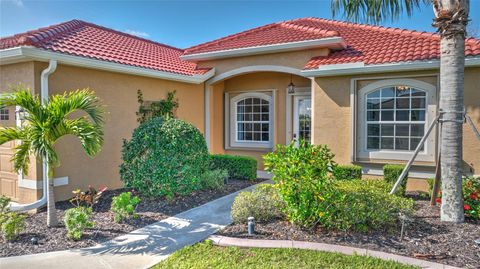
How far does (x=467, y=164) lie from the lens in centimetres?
772

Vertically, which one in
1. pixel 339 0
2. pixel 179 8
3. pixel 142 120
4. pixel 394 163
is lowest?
pixel 394 163

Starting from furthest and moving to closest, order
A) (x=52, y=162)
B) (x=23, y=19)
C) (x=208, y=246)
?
(x=23, y=19) < (x=52, y=162) < (x=208, y=246)

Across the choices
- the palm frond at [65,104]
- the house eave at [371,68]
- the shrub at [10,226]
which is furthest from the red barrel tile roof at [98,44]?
A: the house eave at [371,68]

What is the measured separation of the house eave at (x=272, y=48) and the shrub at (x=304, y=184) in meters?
5.28

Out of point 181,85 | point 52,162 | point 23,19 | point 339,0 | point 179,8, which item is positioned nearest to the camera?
point 52,162

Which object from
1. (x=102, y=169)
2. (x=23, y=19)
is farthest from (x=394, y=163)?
(x=23, y=19)

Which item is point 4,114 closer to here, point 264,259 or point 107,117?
point 107,117

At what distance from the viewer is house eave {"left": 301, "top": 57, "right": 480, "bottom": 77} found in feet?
25.1

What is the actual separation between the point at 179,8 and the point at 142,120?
201 inches

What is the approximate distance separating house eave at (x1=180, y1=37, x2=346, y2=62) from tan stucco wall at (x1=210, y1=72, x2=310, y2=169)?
1.33m

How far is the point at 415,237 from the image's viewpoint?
4984 millimetres

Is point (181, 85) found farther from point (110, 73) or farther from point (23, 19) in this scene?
point (23, 19)

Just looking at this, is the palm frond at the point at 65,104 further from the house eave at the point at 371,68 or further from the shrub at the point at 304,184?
the house eave at the point at 371,68

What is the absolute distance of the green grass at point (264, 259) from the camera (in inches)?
166
